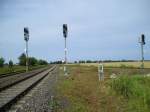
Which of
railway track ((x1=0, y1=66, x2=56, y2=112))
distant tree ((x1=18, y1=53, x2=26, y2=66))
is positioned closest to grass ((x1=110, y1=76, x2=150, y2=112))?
railway track ((x1=0, y1=66, x2=56, y2=112))

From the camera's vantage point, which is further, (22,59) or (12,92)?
(22,59)

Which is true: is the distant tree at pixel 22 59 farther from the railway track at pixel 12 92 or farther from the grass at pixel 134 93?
the grass at pixel 134 93

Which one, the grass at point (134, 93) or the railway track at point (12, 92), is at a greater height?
the grass at point (134, 93)

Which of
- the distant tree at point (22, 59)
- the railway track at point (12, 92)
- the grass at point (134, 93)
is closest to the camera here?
the grass at point (134, 93)

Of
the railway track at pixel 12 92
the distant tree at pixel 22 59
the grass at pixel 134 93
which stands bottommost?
the railway track at pixel 12 92

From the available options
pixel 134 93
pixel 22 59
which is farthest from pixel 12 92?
pixel 22 59

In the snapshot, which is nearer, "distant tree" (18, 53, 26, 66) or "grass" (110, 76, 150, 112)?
"grass" (110, 76, 150, 112)

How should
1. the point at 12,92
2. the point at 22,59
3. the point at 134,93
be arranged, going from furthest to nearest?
the point at 22,59
the point at 12,92
the point at 134,93

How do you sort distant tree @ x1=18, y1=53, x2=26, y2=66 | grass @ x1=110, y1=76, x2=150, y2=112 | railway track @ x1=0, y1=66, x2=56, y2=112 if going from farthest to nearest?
1. distant tree @ x1=18, y1=53, x2=26, y2=66
2. railway track @ x1=0, y1=66, x2=56, y2=112
3. grass @ x1=110, y1=76, x2=150, y2=112

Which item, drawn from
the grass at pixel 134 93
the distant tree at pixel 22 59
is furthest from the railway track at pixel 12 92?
the distant tree at pixel 22 59

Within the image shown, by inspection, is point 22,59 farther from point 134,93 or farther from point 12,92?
point 134,93

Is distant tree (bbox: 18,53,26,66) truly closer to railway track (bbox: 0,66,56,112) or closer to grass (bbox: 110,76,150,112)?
railway track (bbox: 0,66,56,112)

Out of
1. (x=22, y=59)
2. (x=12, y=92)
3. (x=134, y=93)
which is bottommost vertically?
(x=12, y=92)

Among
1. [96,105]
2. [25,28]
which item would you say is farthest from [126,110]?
[25,28]
